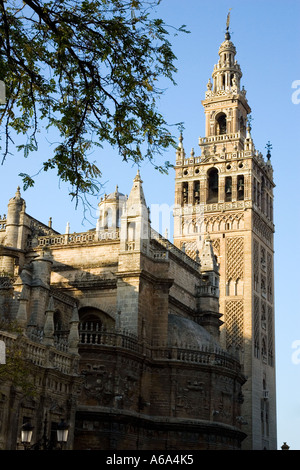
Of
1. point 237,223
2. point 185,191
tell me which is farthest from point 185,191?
point 237,223

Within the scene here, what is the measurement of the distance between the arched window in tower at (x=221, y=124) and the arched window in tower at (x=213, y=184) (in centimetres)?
403

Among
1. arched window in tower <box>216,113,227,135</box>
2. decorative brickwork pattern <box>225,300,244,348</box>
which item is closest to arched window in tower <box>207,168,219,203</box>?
arched window in tower <box>216,113,227,135</box>

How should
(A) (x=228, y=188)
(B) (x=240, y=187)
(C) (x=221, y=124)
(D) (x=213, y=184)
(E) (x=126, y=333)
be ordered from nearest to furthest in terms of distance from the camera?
(E) (x=126, y=333), (B) (x=240, y=187), (A) (x=228, y=188), (D) (x=213, y=184), (C) (x=221, y=124)

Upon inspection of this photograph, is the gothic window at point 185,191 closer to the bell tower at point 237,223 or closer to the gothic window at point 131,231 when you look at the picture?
the bell tower at point 237,223

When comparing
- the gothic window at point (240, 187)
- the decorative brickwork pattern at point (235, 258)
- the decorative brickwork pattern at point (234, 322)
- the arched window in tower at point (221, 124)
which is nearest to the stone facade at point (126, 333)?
the decorative brickwork pattern at point (234, 322)

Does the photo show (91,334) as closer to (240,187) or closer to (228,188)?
(240,187)

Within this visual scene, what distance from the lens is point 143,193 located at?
38.5 meters

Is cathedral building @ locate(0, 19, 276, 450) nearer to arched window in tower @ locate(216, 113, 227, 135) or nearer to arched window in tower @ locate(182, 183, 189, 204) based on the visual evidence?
arched window in tower @ locate(182, 183, 189, 204)

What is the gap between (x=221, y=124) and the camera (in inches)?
2520

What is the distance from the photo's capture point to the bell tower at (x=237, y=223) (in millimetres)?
53281

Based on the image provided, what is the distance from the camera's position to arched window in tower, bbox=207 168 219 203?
6037 centimetres

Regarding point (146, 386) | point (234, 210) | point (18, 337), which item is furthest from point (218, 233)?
point (18, 337)

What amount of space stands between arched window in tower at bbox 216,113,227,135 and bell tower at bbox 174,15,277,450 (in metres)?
0.09

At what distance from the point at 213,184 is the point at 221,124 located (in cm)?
629
